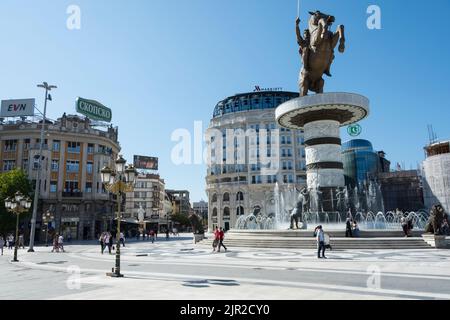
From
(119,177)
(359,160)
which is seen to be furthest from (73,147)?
(359,160)

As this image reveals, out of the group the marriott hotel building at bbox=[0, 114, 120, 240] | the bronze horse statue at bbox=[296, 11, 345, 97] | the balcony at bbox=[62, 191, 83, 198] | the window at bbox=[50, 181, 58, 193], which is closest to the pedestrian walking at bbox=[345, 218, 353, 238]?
the bronze horse statue at bbox=[296, 11, 345, 97]

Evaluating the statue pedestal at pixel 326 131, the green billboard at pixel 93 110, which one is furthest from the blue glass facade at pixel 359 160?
the green billboard at pixel 93 110

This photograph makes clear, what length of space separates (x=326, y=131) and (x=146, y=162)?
3330 inches

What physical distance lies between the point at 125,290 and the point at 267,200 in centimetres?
6668

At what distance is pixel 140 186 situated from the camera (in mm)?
103438

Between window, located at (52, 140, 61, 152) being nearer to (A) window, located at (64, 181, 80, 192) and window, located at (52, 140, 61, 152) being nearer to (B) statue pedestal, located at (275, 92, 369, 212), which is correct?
(A) window, located at (64, 181, 80, 192)

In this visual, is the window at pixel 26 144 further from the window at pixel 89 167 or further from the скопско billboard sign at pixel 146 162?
the скопско billboard sign at pixel 146 162

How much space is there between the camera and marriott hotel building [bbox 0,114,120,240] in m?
54.1

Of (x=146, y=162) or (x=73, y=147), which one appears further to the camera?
(x=146, y=162)

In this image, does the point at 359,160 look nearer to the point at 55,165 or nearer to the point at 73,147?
the point at 73,147

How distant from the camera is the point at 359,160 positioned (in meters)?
77.8

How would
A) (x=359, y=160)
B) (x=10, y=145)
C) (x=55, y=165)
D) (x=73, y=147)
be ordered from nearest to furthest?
(x=55, y=165), (x=10, y=145), (x=73, y=147), (x=359, y=160)

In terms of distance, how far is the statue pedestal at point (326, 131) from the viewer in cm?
2894
